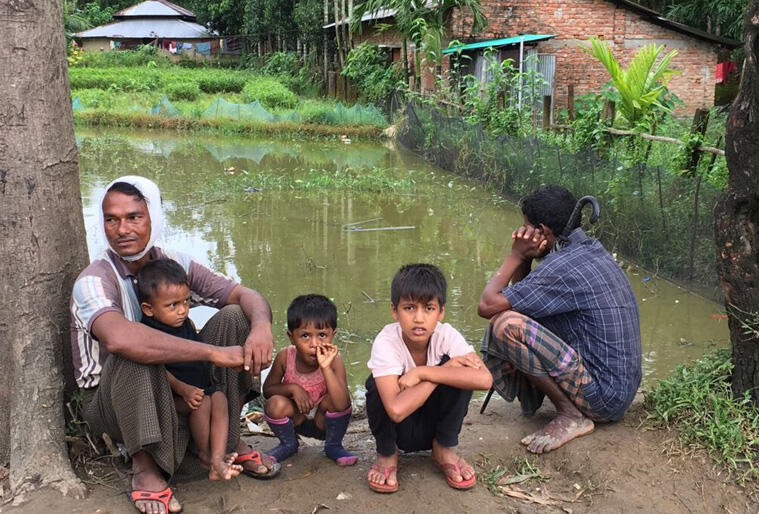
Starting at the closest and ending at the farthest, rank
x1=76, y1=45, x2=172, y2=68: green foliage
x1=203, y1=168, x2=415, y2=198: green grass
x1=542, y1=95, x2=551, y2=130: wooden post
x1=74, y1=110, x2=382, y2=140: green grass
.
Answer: x1=542, y1=95, x2=551, y2=130: wooden post < x1=203, y1=168, x2=415, y2=198: green grass < x1=74, y1=110, x2=382, y2=140: green grass < x1=76, y1=45, x2=172, y2=68: green foliage

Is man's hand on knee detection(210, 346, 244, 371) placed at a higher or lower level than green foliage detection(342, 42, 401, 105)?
lower

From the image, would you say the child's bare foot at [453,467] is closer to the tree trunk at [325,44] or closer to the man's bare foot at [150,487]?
the man's bare foot at [150,487]

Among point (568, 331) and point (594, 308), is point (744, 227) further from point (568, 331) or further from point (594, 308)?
point (568, 331)

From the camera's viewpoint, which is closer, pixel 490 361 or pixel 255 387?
pixel 255 387

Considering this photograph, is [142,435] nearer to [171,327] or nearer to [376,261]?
[171,327]

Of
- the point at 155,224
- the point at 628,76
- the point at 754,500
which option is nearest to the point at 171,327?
the point at 155,224

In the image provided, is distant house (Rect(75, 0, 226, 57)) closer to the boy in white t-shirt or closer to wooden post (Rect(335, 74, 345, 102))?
wooden post (Rect(335, 74, 345, 102))

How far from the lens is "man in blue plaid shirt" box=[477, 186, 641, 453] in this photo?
10.6 ft

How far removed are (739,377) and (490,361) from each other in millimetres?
1075

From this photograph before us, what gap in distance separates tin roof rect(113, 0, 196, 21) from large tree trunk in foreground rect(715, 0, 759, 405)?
140 feet

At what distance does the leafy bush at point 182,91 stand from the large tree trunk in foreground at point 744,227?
73.6 feet

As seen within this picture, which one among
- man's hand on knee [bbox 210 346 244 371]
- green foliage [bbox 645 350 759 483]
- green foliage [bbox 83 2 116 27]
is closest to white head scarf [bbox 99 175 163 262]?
man's hand on knee [bbox 210 346 244 371]

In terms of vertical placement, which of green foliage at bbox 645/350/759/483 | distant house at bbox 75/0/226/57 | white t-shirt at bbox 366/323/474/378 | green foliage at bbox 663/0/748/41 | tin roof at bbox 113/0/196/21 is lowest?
green foliage at bbox 645/350/759/483

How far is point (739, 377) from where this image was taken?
3.27 m
